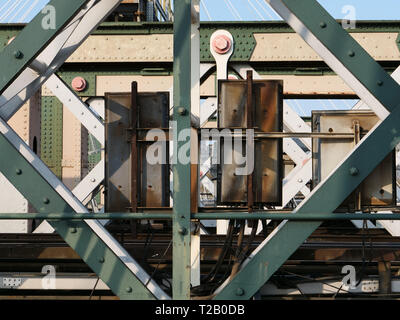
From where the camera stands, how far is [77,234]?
4277 mm

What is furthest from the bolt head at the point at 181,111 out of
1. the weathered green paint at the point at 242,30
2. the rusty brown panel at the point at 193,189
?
the weathered green paint at the point at 242,30

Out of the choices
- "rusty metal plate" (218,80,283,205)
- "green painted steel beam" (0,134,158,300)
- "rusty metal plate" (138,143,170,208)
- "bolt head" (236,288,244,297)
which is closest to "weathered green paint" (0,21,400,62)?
"rusty metal plate" (218,80,283,205)

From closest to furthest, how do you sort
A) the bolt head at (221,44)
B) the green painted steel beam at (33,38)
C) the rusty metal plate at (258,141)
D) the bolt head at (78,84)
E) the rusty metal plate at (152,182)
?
the green painted steel beam at (33,38) → the rusty metal plate at (258,141) → the rusty metal plate at (152,182) → the bolt head at (221,44) → the bolt head at (78,84)

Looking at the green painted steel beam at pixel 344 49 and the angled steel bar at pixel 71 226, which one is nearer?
the green painted steel beam at pixel 344 49

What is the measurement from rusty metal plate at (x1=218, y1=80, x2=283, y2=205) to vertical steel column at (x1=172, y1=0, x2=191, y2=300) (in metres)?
0.68

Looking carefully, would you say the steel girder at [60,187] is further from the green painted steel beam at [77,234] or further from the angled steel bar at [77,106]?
the angled steel bar at [77,106]

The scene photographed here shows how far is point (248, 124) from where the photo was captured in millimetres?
4559

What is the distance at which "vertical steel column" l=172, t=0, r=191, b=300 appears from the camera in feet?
13.2

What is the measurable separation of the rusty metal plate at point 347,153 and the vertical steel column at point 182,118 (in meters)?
1.48

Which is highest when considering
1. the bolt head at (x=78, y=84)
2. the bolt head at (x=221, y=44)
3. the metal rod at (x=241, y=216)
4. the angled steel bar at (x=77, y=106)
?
the bolt head at (x=78, y=84)

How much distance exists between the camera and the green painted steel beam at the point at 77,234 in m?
4.19

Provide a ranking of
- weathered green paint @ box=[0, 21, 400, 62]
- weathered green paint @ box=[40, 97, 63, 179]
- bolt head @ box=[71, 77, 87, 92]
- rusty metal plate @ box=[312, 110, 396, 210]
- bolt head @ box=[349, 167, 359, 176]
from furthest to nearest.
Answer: weathered green paint @ box=[40, 97, 63, 179]
bolt head @ box=[71, 77, 87, 92]
weathered green paint @ box=[0, 21, 400, 62]
rusty metal plate @ box=[312, 110, 396, 210]
bolt head @ box=[349, 167, 359, 176]

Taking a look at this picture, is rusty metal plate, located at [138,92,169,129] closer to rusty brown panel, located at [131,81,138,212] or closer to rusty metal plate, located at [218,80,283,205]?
rusty brown panel, located at [131,81,138,212]
